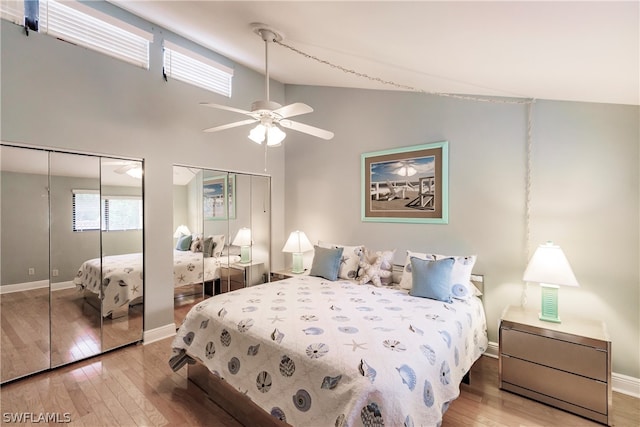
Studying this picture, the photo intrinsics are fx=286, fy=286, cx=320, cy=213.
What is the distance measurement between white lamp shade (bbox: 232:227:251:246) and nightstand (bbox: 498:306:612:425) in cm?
328

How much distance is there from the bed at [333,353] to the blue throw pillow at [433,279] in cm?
8

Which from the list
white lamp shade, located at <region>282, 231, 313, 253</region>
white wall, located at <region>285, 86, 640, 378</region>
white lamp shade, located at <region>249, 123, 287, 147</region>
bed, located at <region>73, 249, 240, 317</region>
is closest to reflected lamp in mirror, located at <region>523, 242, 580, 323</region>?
white wall, located at <region>285, 86, 640, 378</region>

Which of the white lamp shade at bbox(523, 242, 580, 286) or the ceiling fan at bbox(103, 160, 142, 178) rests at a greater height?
the ceiling fan at bbox(103, 160, 142, 178)

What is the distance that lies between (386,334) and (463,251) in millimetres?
1703

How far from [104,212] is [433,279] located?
3.31 m

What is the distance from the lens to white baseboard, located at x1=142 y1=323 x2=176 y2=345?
3.21 metres

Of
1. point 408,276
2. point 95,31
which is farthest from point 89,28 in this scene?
point 408,276

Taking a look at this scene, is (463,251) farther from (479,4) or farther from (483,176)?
(479,4)

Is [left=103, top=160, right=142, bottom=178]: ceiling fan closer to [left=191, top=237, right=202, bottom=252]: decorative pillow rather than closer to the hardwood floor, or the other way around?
[left=191, top=237, right=202, bottom=252]: decorative pillow

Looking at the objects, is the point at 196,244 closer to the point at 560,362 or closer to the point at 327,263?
the point at 327,263

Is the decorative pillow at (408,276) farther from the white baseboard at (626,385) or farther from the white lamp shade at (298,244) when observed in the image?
the white baseboard at (626,385)

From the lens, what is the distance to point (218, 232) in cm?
391

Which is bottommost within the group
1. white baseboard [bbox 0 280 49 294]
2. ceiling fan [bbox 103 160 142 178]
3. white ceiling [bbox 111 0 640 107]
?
white baseboard [bbox 0 280 49 294]

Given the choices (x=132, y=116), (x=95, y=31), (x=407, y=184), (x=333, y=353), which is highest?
(x=95, y=31)
